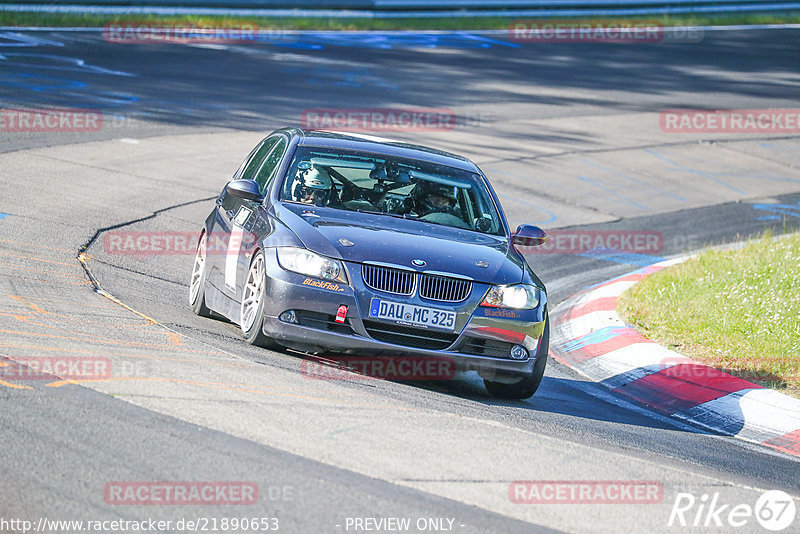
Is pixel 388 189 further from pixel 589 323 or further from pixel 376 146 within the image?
pixel 589 323

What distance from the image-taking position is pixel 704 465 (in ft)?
20.3

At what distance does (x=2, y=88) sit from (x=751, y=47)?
79.6ft

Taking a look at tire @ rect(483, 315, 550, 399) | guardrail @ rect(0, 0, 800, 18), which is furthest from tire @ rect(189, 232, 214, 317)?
guardrail @ rect(0, 0, 800, 18)

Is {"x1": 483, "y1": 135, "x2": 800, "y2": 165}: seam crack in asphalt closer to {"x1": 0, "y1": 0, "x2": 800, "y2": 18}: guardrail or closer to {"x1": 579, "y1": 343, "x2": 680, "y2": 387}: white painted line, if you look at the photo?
{"x1": 579, "y1": 343, "x2": 680, "y2": 387}: white painted line

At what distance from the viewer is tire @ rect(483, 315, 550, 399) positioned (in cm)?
718

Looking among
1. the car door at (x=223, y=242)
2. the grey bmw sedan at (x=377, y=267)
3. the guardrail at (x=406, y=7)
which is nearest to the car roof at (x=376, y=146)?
the grey bmw sedan at (x=377, y=267)

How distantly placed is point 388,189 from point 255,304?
1.49m

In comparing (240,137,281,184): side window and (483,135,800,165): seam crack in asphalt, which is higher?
(240,137,281,184): side window

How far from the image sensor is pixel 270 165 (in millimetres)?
8406

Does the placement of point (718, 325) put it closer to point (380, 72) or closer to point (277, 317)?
point (277, 317)

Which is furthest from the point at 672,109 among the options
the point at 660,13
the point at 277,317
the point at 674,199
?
the point at 277,317

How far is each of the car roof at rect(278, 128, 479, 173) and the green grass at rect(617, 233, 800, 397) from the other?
255 centimetres

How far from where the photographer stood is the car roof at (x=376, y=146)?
8320 mm

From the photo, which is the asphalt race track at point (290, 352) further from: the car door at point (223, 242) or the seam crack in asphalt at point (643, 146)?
the car door at point (223, 242)
